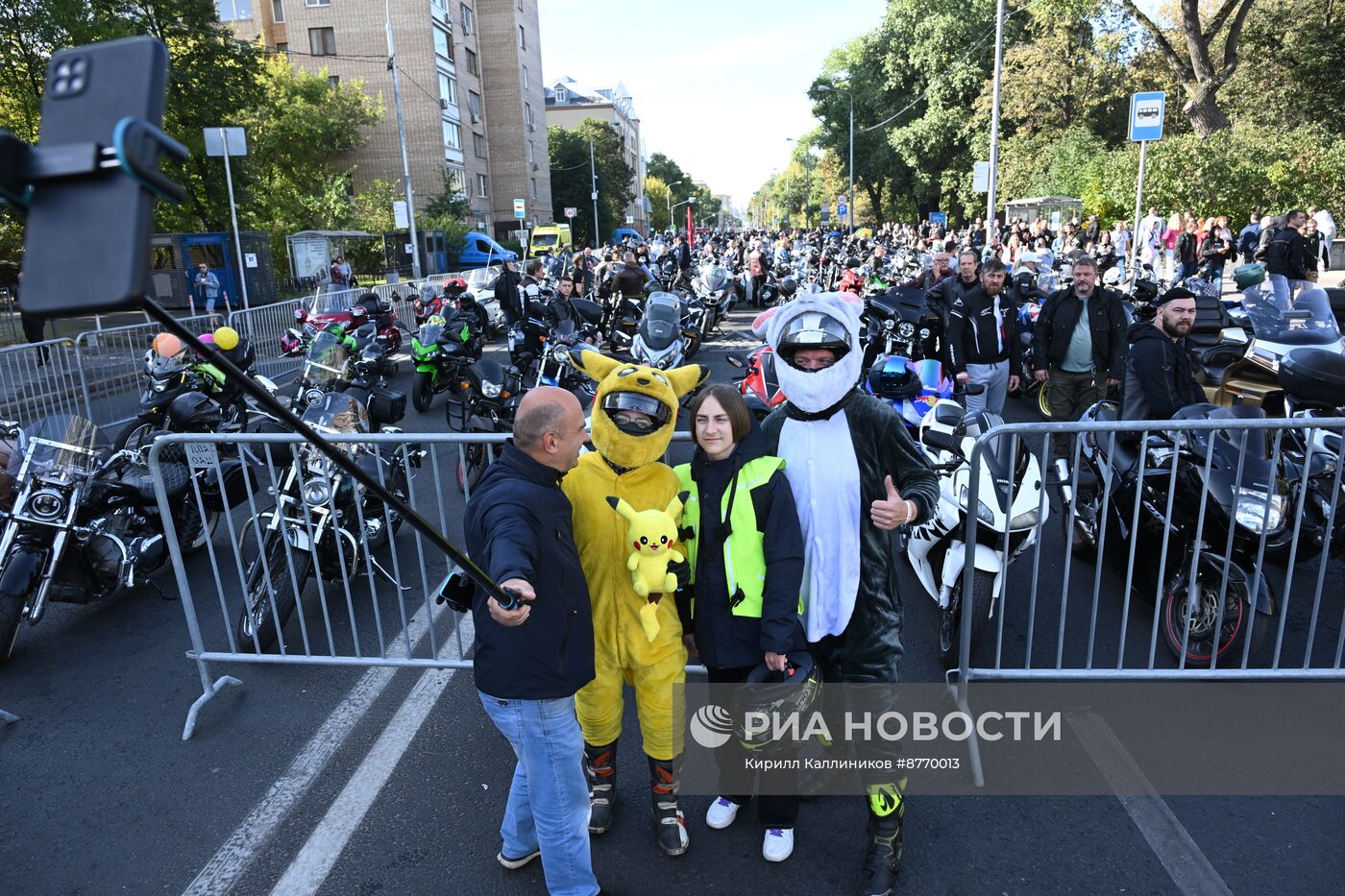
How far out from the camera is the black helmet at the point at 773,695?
269cm

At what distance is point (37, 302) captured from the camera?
1.06 m

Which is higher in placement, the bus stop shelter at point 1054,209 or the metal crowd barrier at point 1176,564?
the bus stop shelter at point 1054,209

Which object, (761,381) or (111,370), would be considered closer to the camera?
(761,381)

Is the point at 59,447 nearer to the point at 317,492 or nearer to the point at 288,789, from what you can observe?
the point at 317,492

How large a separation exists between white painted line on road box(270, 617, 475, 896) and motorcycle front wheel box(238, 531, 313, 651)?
753 mm

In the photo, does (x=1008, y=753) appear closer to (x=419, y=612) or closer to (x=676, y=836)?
(x=676, y=836)

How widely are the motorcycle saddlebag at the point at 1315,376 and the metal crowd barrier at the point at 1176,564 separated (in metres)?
0.33

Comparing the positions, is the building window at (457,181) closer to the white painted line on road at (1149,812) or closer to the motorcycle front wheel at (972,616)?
the motorcycle front wheel at (972,616)

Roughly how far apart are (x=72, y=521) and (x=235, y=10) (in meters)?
49.7

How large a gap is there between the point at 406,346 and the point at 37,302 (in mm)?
16670

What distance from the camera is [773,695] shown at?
269cm

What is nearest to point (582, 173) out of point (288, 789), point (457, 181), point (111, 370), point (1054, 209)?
point (457, 181)

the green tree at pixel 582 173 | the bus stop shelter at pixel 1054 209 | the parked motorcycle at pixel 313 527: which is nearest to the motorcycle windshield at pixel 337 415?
the parked motorcycle at pixel 313 527

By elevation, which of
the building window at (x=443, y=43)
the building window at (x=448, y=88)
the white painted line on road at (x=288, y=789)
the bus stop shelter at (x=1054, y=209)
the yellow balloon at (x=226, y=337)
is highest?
the building window at (x=443, y=43)
